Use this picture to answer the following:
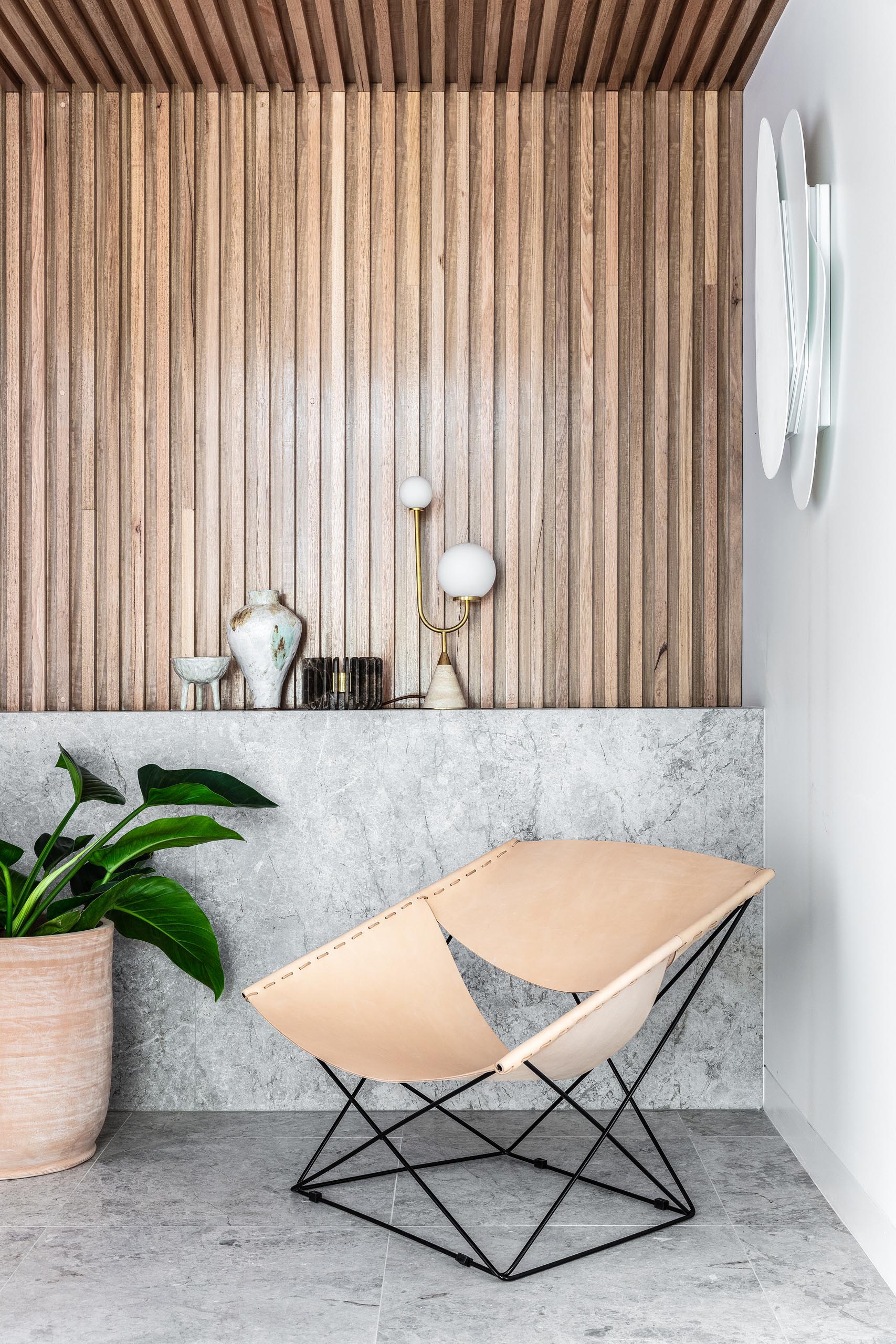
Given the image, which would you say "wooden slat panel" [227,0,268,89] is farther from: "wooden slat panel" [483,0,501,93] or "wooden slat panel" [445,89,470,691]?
"wooden slat panel" [445,89,470,691]

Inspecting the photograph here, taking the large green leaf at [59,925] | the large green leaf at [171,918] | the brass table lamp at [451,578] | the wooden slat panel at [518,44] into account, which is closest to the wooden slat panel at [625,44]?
the wooden slat panel at [518,44]

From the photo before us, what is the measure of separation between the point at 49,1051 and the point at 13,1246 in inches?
16.7

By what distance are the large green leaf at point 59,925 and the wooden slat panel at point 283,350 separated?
113cm

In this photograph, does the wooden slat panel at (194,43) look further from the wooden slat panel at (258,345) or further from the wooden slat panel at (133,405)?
the wooden slat panel at (133,405)

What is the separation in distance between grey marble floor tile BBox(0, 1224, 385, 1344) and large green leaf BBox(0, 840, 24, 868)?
830 mm

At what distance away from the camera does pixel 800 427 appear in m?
2.51

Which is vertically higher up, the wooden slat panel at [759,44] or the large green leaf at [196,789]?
the wooden slat panel at [759,44]

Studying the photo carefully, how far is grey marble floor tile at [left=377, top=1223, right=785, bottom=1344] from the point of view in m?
1.87

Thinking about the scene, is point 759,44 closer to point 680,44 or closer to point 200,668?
point 680,44

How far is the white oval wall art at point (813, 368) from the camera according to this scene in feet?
7.84

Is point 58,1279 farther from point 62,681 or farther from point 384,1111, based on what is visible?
point 62,681

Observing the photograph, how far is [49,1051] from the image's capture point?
2.51 meters

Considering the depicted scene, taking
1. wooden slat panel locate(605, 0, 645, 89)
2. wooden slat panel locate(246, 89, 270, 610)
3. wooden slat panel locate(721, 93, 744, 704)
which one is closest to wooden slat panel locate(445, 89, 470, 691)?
wooden slat panel locate(605, 0, 645, 89)

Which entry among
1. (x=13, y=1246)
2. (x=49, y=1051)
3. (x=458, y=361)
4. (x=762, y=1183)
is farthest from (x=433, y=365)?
(x=13, y=1246)
